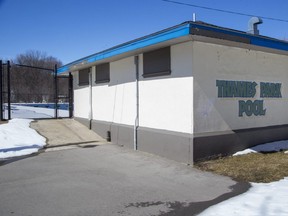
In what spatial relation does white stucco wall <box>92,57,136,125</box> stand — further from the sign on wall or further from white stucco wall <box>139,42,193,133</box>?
the sign on wall

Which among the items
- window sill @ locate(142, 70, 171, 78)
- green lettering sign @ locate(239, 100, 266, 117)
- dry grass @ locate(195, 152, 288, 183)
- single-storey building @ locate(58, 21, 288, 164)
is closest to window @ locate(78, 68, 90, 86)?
single-storey building @ locate(58, 21, 288, 164)

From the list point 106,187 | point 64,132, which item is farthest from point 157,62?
point 64,132

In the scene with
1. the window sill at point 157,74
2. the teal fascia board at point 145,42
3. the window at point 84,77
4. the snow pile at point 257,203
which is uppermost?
the teal fascia board at point 145,42

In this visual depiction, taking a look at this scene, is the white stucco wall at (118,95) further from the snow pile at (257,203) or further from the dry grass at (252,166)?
the snow pile at (257,203)

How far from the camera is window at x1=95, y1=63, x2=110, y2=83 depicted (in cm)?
1306

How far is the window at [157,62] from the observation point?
9297mm

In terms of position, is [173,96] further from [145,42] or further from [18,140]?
[18,140]

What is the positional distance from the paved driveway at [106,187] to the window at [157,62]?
2505mm

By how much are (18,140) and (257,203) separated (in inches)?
345

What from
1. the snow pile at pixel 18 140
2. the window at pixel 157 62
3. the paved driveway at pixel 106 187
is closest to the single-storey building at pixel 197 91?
the window at pixel 157 62

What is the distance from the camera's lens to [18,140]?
37.6ft

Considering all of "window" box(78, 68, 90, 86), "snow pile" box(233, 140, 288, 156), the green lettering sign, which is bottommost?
"snow pile" box(233, 140, 288, 156)

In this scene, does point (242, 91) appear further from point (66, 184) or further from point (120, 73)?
point (66, 184)

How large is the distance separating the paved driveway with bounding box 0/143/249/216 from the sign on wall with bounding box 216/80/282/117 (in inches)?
100
